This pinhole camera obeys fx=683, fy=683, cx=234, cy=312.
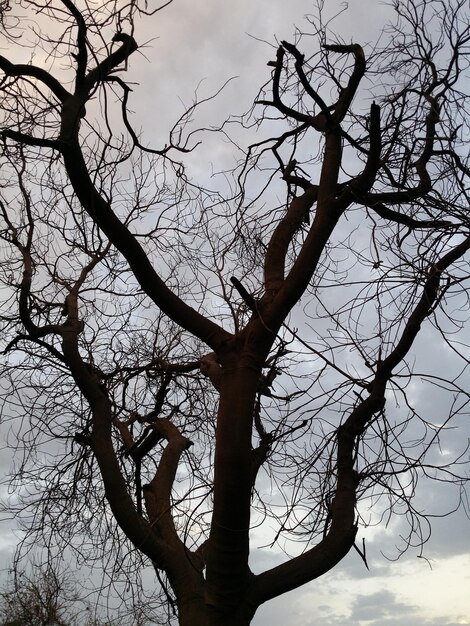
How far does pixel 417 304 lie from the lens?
3.88 meters

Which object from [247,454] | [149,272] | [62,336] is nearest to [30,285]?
[62,336]

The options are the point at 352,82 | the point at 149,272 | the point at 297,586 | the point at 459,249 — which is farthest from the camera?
the point at 352,82

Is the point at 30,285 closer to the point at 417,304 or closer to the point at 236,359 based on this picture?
the point at 236,359

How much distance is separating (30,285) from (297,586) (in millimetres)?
3016

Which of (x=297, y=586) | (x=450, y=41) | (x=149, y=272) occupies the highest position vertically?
(x=450, y=41)

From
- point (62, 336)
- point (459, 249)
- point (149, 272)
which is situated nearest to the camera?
point (459, 249)

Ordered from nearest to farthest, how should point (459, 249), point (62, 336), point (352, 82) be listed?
1. point (459, 249)
2. point (352, 82)
3. point (62, 336)

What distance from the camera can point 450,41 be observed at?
4.19 metres

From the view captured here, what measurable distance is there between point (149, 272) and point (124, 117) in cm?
119

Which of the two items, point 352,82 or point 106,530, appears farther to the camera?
point 106,530

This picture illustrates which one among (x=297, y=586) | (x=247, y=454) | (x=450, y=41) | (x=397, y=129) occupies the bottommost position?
(x=297, y=586)

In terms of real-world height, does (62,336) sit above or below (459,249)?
above

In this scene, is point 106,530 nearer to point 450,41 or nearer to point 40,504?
point 40,504

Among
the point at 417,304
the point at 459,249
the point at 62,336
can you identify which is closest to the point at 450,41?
the point at 459,249
